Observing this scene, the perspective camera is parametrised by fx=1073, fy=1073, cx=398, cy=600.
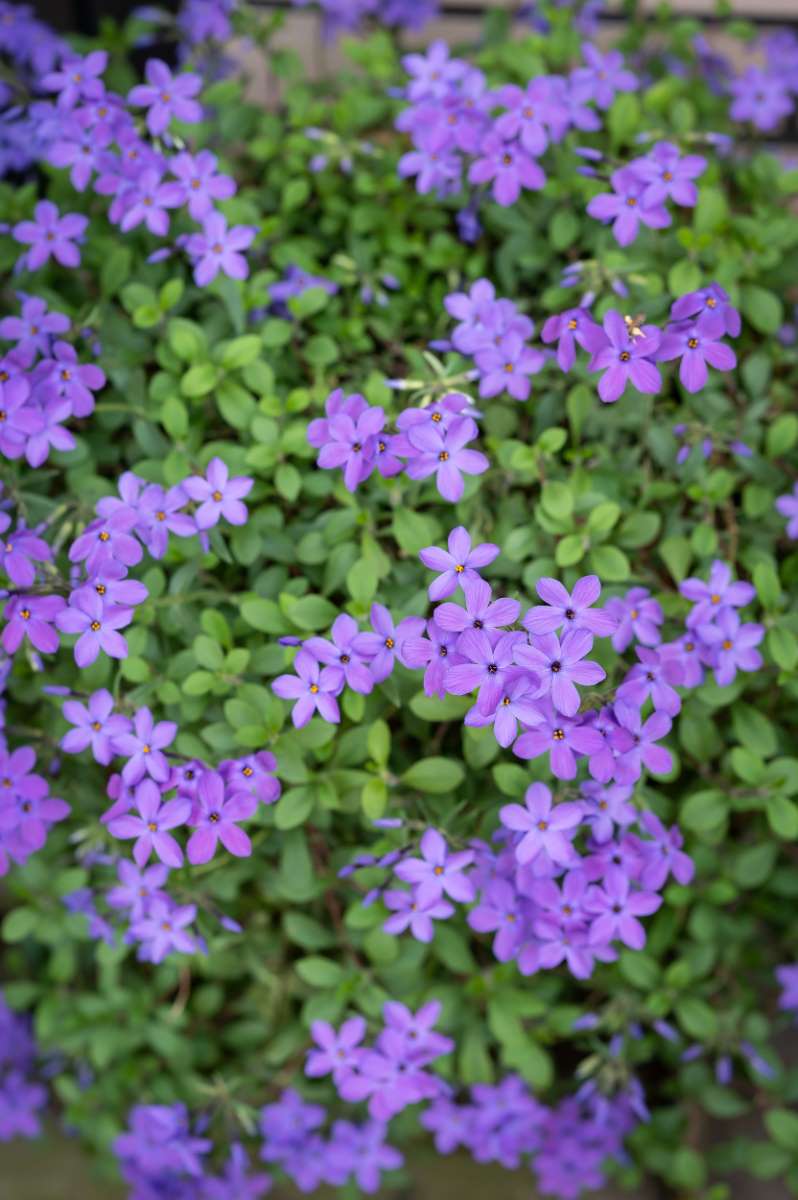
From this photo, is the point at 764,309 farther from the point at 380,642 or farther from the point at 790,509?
the point at 380,642

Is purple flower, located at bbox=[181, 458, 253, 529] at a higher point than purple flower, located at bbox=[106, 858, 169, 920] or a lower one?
higher

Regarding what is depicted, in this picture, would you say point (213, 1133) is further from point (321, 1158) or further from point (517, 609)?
point (517, 609)

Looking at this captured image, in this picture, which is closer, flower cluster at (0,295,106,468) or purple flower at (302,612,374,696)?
purple flower at (302,612,374,696)

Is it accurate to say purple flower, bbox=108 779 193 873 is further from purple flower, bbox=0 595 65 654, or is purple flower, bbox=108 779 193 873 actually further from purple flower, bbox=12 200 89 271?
purple flower, bbox=12 200 89 271

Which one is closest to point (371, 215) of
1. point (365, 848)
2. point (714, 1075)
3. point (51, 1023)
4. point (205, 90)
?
point (205, 90)

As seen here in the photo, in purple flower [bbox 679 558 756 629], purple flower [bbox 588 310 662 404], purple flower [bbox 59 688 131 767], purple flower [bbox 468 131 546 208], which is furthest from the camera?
purple flower [bbox 468 131 546 208]

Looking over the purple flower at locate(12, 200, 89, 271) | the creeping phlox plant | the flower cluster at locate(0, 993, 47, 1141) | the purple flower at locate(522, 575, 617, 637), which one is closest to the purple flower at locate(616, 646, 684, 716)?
the creeping phlox plant

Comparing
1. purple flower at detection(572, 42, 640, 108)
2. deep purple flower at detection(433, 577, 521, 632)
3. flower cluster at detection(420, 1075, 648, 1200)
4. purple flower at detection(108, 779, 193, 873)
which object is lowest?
flower cluster at detection(420, 1075, 648, 1200)
